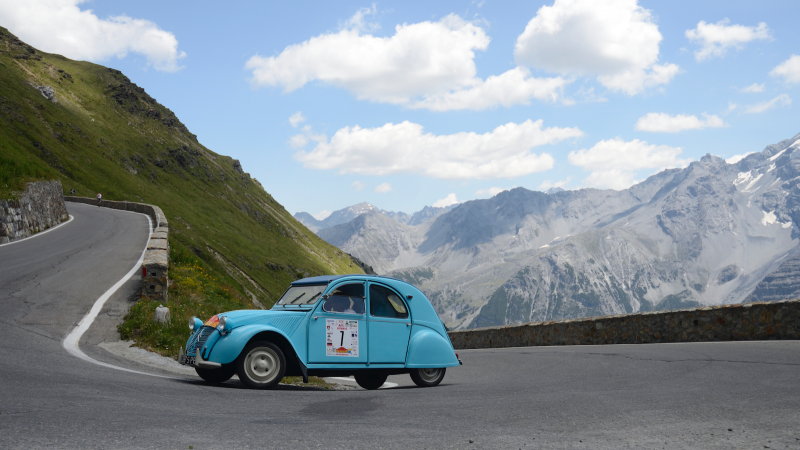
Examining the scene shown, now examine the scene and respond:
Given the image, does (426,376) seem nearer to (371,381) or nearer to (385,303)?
(371,381)

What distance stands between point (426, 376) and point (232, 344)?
3829 millimetres

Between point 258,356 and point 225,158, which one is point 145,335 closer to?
point 258,356

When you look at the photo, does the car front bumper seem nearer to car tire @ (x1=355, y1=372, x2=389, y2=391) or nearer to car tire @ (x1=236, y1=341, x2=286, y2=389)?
car tire @ (x1=236, y1=341, x2=286, y2=389)

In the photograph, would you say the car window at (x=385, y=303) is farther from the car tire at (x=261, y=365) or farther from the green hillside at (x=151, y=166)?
the green hillside at (x=151, y=166)

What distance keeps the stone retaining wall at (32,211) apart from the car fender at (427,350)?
22.2m

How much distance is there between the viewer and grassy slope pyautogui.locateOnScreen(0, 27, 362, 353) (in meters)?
86.4

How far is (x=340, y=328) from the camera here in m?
9.11

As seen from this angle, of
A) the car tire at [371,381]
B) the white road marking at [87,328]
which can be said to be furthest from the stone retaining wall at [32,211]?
the car tire at [371,381]

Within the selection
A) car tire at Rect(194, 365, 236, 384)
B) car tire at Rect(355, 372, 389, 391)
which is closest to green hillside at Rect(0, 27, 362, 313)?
car tire at Rect(355, 372, 389, 391)

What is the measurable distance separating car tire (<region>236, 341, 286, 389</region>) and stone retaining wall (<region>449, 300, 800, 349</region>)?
13807 millimetres

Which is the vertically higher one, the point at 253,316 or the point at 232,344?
the point at 253,316

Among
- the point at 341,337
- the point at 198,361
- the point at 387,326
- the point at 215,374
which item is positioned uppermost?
the point at 387,326

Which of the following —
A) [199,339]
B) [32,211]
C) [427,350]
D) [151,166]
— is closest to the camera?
[199,339]

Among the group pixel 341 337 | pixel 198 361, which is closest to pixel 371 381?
pixel 341 337
